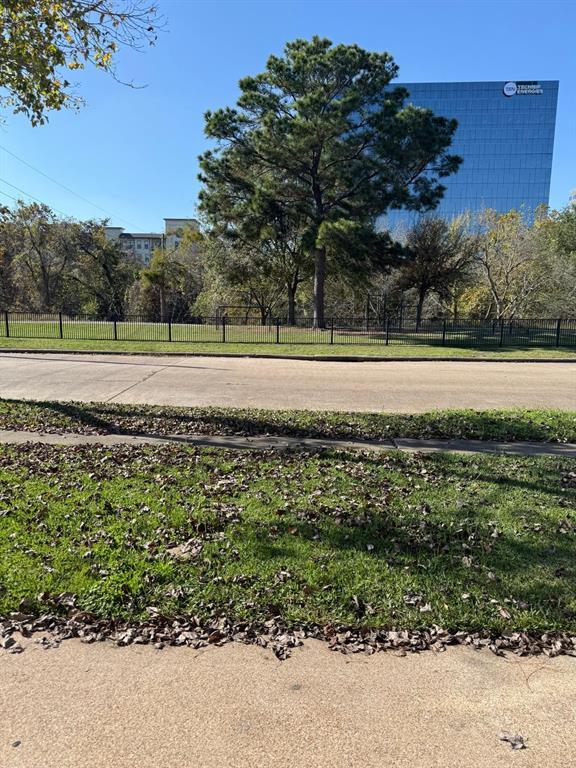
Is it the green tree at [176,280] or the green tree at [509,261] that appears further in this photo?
the green tree at [176,280]

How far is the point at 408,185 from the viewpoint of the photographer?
103 feet

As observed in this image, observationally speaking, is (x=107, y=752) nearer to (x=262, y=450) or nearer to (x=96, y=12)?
(x=262, y=450)

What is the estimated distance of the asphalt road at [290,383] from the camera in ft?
35.6

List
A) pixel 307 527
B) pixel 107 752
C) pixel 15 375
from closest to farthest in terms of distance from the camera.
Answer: pixel 107 752
pixel 307 527
pixel 15 375

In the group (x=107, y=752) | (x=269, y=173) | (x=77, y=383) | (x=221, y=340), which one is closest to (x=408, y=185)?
(x=269, y=173)

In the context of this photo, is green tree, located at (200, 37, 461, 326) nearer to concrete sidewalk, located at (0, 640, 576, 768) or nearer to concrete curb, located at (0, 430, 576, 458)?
concrete curb, located at (0, 430, 576, 458)

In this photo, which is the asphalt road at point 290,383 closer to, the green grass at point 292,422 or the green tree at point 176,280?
the green grass at point 292,422

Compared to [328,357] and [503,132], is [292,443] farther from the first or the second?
[503,132]

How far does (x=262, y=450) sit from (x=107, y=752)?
4736 mm

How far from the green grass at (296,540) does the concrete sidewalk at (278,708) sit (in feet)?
1.15

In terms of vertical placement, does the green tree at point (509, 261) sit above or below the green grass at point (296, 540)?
above

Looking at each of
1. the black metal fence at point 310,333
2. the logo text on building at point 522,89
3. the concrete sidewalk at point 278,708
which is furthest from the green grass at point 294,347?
the logo text on building at point 522,89

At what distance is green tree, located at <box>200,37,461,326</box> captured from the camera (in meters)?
27.9

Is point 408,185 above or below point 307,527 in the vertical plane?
above
